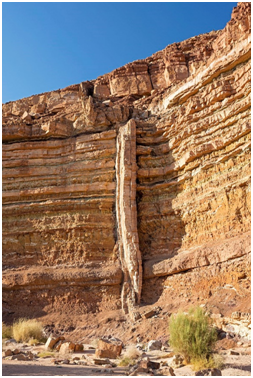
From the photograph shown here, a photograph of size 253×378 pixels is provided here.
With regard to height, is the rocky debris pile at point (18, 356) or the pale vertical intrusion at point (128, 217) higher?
the pale vertical intrusion at point (128, 217)

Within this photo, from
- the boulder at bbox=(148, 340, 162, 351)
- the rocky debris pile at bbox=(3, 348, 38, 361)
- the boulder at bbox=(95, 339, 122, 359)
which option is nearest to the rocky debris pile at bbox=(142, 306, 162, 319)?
the boulder at bbox=(148, 340, 162, 351)

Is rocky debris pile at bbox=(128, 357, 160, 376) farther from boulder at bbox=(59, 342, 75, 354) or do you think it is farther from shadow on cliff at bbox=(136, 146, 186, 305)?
shadow on cliff at bbox=(136, 146, 186, 305)

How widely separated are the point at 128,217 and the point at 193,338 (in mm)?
7075

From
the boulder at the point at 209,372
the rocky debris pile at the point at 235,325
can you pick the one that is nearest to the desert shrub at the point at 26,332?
the rocky debris pile at the point at 235,325

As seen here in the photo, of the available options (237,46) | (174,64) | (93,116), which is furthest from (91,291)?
(174,64)

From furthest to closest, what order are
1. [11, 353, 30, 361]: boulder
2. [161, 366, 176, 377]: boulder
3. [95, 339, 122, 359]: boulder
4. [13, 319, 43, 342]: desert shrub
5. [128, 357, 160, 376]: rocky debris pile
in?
[13, 319, 43, 342]: desert shrub
[95, 339, 122, 359]: boulder
[11, 353, 30, 361]: boulder
[128, 357, 160, 376]: rocky debris pile
[161, 366, 176, 377]: boulder

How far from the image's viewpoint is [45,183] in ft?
53.3

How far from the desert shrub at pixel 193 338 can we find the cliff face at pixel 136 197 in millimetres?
2252

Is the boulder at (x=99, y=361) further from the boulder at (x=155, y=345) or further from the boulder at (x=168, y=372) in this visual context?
the boulder at (x=155, y=345)

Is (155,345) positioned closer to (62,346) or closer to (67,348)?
(67,348)

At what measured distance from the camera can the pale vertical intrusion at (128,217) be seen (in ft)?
43.4

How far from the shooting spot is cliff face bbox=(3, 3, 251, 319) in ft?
38.8

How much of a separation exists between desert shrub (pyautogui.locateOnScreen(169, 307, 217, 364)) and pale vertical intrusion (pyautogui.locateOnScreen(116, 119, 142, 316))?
4682mm

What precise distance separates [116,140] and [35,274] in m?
6.78
